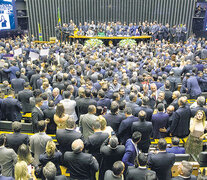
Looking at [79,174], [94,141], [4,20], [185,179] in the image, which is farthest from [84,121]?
[4,20]

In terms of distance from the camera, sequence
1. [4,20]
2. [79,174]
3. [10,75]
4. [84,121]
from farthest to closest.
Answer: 1. [4,20]
2. [10,75]
3. [84,121]
4. [79,174]

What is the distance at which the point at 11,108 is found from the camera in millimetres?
5258

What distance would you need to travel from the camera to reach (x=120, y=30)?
51.7ft

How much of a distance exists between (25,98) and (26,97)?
2.1 inches

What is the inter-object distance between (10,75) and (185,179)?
7207 mm

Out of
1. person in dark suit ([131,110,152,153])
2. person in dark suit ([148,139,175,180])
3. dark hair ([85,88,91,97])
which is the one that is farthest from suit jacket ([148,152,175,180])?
dark hair ([85,88,91,97])

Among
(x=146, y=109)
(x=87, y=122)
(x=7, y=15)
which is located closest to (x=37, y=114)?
(x=87, y=122)

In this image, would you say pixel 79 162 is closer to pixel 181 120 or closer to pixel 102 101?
pixel 102 101

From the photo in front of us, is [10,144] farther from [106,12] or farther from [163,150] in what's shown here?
[106,12]

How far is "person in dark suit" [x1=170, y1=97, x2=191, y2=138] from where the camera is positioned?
4.61 m

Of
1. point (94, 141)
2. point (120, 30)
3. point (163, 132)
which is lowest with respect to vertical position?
point (163, 132)

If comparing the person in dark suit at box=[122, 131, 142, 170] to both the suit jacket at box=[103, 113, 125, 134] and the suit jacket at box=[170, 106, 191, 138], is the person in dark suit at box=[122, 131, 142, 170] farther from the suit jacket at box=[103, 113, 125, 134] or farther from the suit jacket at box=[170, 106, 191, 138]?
the suit jacket at box=[170, 106, 191, 138]

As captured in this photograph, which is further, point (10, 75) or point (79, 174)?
point (10, 75)

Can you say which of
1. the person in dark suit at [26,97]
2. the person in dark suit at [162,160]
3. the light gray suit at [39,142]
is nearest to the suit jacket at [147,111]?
the person in dark suit at [162,160]
